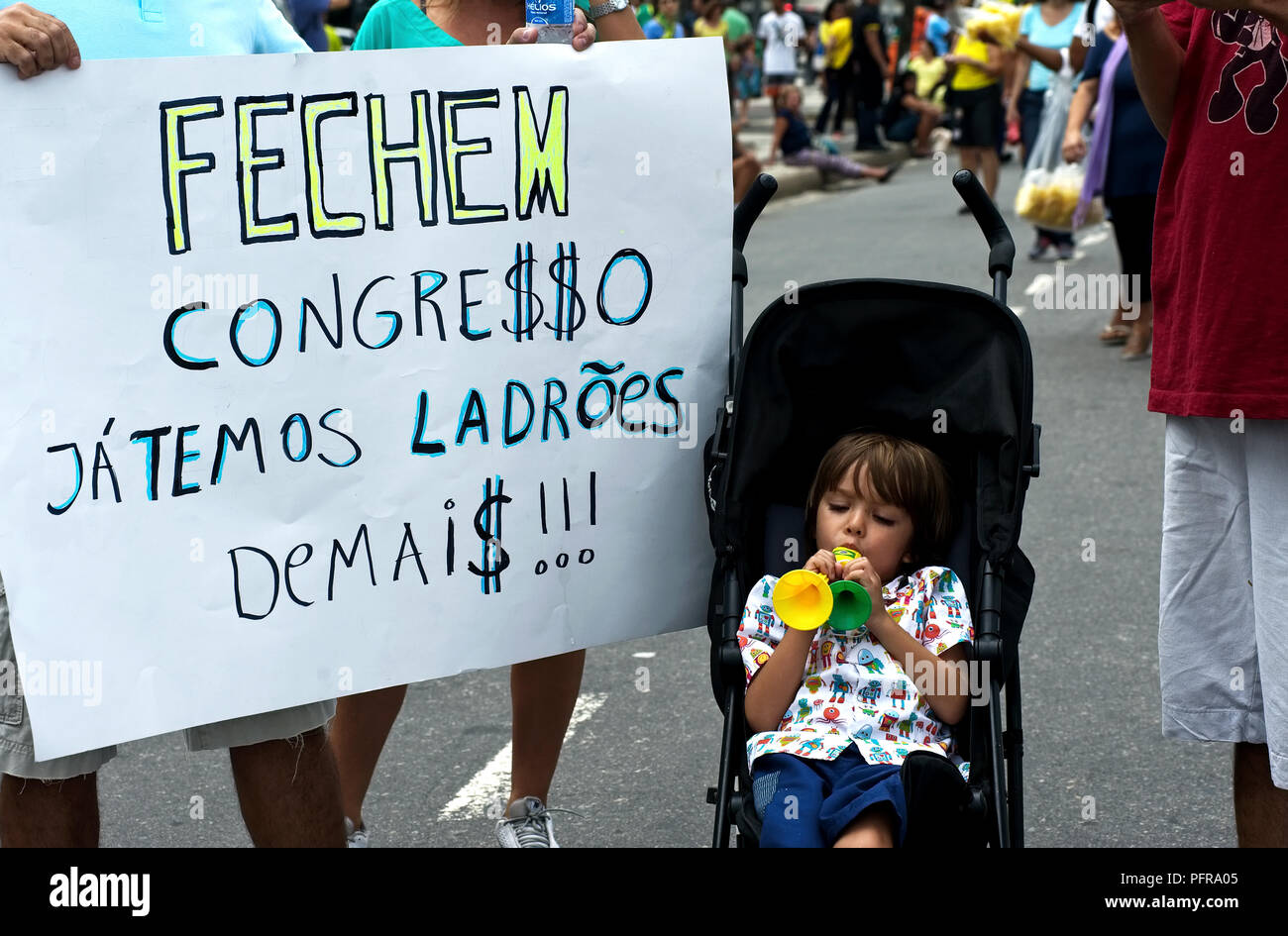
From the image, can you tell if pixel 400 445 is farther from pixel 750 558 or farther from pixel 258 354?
pixel 750 558

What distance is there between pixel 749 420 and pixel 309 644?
839 millimetres

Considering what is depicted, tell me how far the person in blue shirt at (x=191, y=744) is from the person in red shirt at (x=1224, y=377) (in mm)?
1355

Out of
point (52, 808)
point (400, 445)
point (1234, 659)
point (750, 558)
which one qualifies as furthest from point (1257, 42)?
point (52, 808)

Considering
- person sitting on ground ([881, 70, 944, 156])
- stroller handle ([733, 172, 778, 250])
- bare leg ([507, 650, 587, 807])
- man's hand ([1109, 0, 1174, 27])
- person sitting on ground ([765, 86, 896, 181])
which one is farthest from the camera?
person sitting on ground ([881, 70, 944, 156])

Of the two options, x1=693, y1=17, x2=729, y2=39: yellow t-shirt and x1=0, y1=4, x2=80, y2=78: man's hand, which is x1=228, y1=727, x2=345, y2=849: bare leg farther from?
x1=693, y1=17, x2=729, y2=39: yellow t-shirt

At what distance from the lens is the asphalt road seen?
3.51m

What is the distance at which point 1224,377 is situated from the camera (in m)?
2.49

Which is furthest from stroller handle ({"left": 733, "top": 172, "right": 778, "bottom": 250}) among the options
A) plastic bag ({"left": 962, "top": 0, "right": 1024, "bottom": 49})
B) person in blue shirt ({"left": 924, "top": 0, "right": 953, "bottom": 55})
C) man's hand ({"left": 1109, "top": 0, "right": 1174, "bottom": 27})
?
person in blue shirt ({"left": 924, "top": 0, "right": 953, "bottom": 55})

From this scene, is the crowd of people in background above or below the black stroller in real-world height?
below

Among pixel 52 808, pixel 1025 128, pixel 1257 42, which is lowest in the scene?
pixel 1025 128

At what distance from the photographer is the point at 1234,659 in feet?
8.76

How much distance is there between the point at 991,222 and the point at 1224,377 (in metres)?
0.58

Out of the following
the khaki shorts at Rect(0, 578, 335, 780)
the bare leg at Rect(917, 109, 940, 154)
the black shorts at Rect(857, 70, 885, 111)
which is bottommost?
the bare leg at Rect(917, 109, 940, 154)

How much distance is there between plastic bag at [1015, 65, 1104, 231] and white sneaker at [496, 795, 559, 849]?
6.36 metres
